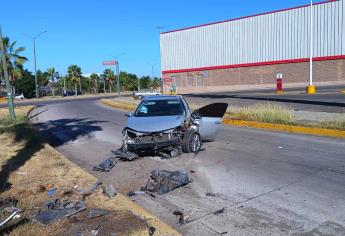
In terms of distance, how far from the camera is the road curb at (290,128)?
38.7ft

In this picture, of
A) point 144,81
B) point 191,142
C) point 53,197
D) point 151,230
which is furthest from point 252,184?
point 144,81

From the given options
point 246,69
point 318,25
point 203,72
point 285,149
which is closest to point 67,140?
point 285,149

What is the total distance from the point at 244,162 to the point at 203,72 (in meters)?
56.0

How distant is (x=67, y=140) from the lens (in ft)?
46.1

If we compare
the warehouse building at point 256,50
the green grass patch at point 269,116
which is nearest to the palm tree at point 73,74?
the warehouse building at point 256,50

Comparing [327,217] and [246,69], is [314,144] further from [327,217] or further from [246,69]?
[246,69]

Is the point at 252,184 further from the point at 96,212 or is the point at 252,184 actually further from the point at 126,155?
the point at 126,155

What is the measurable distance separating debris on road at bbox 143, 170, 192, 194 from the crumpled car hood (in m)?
2.14

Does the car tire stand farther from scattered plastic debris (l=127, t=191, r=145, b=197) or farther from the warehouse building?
the warehouse building

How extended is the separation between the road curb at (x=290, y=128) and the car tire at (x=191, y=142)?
4.26 m

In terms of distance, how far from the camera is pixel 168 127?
30.6 ft

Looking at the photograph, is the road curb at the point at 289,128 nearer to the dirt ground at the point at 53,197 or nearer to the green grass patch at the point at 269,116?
the green grass patch at the point at 269,116

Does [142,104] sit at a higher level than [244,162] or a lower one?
higher

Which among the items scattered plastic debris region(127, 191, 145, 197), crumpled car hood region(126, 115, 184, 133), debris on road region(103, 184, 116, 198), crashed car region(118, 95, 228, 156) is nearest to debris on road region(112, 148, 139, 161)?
crashed car region(118, 95, 228, 156)
